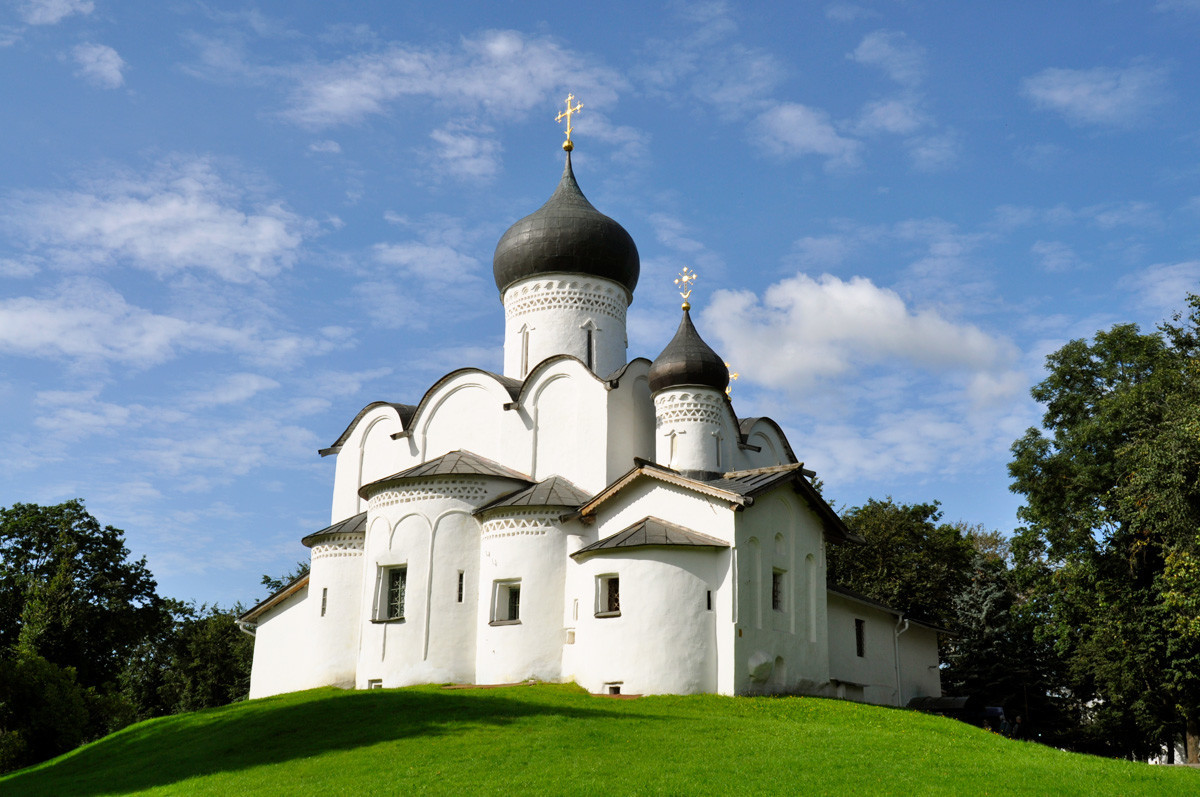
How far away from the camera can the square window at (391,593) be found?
20.5 m

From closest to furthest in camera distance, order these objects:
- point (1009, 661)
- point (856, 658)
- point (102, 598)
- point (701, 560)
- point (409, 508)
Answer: point (701, 560) < point (409, 508) < point (856, 658) < point (1009, 661) < point (102, 598)

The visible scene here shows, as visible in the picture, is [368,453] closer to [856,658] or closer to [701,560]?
[701,560]

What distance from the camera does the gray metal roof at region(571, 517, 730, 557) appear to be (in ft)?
59.6

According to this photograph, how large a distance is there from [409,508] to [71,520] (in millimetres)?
15139

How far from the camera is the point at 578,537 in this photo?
2030cm

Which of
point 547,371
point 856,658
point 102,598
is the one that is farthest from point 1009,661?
point 102,598

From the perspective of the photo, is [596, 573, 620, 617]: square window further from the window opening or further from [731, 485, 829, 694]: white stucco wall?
the window opening

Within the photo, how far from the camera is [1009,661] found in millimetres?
26625

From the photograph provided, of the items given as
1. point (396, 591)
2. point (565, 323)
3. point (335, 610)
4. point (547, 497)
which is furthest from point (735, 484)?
point (335, 610)

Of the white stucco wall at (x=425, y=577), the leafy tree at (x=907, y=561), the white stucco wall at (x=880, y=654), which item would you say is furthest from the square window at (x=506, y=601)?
the leafy tree at (x=907, y=561)

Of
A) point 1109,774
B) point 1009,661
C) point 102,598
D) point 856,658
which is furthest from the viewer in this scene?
point 102,598

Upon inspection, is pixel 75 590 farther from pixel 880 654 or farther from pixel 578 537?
pixel 880 654

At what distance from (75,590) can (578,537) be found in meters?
17.2

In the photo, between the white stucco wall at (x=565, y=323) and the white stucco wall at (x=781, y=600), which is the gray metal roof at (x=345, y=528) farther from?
the white stucco wall at (x=781, y=600)
